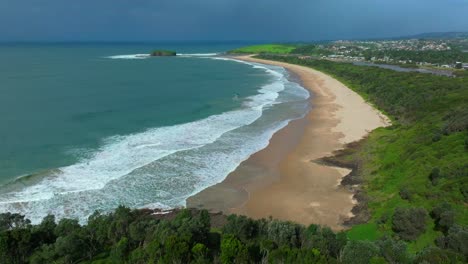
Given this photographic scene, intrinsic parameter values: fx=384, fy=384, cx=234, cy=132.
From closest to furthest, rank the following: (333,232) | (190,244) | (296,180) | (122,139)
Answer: (190,244)
(333,232)
(296,180)
(122,139)

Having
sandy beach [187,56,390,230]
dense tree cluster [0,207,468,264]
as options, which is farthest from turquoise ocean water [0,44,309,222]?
dense tree cluster [0,207,468,264]

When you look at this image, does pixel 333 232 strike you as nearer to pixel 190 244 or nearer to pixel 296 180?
pixel 190 244

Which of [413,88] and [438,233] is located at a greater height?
[413,88]

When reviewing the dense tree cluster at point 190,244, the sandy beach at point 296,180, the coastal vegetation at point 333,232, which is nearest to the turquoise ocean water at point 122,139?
the sandy beach at point 296,180

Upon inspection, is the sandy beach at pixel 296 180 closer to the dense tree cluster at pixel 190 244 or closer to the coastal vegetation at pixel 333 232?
the coastal vegetation at pixel 333 232

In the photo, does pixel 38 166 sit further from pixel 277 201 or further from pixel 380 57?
pixel 380 57

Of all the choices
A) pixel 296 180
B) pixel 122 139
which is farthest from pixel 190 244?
pixel 122 139

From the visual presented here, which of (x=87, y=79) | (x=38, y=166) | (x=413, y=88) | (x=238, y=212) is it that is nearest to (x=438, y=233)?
(x=238, y=212)
